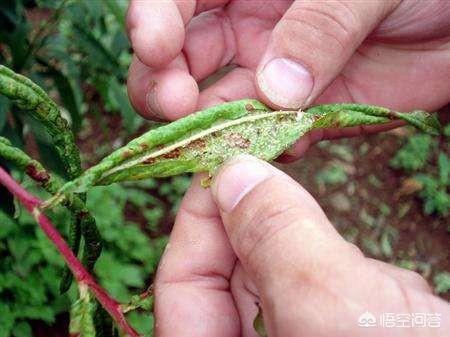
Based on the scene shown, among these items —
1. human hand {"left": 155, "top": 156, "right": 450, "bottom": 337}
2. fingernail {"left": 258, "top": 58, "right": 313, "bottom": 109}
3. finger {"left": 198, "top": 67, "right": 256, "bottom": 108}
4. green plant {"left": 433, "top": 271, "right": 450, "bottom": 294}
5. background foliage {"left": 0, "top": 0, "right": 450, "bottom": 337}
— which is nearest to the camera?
human hand {"left": 155, "top": 156, "right": 450, "bottom": 337}

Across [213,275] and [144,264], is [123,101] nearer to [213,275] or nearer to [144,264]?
[144,264]

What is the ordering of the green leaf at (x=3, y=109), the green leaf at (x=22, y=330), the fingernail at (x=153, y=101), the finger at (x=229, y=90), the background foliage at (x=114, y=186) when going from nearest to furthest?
1. the fingernail at (x=153, y=101)
2. the finger at (x=229, y=90)
3. the green leaf at (x=3, y=109)
4. the background foliage at (x=114, y=186)
5. the green leaf at (x=22, y=330)

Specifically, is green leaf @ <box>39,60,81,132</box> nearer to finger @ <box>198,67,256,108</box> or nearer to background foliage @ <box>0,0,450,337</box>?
background foliage @ <box>0,0,450,337</box>

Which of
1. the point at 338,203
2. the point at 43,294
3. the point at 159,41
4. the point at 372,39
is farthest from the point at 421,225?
the point at 159,41

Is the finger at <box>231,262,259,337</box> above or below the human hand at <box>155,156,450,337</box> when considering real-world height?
below

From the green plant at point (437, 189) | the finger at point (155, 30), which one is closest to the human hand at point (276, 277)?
the finger at point (155, 30)

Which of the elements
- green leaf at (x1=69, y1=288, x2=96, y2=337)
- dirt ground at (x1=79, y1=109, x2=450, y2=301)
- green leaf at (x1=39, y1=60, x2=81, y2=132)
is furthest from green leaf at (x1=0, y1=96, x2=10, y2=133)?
dirt ground at (x1=79, y1=109, x2=450, y2=301)

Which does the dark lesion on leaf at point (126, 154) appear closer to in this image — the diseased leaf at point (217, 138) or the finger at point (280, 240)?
the diseased leaf at point (217, 138)
